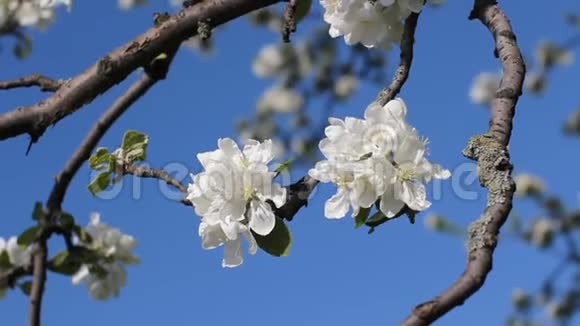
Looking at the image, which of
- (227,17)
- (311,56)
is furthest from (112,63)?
(311,56)

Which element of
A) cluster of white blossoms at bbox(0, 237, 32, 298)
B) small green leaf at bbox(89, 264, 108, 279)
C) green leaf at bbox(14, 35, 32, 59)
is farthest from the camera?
green leaf at bbox(14, 35, 32, 59)

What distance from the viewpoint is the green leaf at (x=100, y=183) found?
1.30m

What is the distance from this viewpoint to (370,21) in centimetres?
116

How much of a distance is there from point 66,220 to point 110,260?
24.7 inches

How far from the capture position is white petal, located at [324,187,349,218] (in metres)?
0.90

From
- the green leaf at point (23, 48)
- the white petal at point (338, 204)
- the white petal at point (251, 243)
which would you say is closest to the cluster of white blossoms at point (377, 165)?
the white petal at point (338, 204)

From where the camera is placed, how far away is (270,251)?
96cm

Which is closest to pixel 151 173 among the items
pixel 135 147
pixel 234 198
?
pixel 135 147

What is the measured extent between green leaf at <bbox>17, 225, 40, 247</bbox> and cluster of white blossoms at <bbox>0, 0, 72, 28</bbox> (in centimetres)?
134

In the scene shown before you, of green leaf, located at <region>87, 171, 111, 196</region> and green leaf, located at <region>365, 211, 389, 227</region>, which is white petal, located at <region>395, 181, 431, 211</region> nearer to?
green leaf, located at <region>365, 211, 389, 227</region>

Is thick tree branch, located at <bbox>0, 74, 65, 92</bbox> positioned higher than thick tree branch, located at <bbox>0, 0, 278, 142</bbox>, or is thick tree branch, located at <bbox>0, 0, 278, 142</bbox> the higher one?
thick tree branch, located at <bbox>0, 74, 65, 92</bbox>

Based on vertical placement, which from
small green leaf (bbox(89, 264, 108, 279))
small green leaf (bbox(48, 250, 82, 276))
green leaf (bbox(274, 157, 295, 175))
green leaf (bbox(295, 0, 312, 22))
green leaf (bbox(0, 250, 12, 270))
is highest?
small green leaf (bbox(89, 264, 108, 279))

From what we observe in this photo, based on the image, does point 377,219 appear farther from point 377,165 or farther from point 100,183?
point 100,183

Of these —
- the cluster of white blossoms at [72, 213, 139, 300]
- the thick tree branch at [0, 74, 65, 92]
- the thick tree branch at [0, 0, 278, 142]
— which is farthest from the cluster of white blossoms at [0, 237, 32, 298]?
the thick tree branch at [0, 0, 278, 142]
